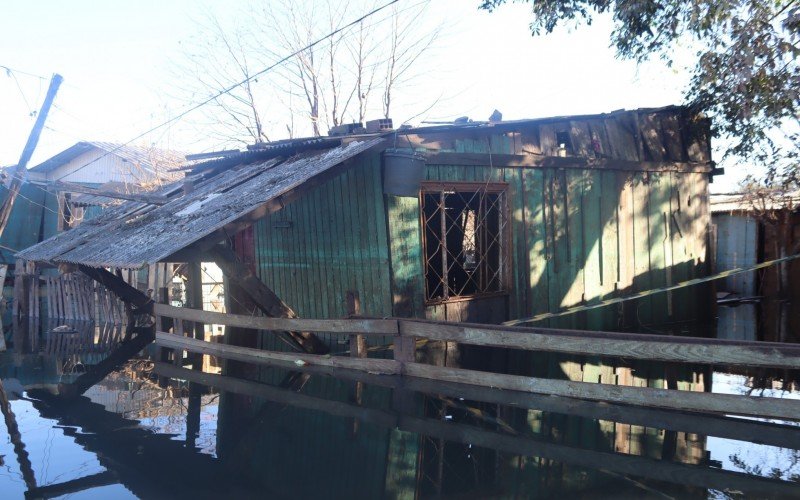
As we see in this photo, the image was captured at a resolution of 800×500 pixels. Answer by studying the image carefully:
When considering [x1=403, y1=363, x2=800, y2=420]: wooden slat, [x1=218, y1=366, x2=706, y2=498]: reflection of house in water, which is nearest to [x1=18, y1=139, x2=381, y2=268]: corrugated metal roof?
[x1=218, y1=366, x2=706, y2=498]: reflection of house in water

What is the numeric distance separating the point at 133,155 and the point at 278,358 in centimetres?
2163

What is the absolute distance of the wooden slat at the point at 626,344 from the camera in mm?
5465

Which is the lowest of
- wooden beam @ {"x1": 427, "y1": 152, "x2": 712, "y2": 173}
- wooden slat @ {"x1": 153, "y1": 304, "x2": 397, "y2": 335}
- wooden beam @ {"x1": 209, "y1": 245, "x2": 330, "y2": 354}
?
wooden slat @ {"x1": 153, "y1": 304, "x2": 397, "y2": 335}

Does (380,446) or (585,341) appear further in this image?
(585,341)

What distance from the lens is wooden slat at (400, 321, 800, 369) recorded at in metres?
5.46

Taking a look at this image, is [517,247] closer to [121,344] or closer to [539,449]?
[539,449]

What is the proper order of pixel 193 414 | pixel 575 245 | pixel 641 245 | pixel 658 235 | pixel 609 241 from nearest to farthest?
pixel 193 414 < pixel 575 245 < pixel 609 241 < pixel 641 245 < pixel 658 235

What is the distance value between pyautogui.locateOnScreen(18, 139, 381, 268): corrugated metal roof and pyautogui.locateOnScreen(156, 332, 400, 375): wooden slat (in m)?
1.77

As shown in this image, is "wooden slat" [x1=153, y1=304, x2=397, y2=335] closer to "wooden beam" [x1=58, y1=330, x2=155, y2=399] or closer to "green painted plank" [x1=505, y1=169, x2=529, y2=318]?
"wooden beam" [x1=58, y1=330, x2=155, y2=399]

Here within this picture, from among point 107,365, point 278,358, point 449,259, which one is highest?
point 449,259

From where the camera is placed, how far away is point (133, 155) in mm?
27750

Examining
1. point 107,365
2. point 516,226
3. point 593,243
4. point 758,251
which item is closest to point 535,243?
point 516,226

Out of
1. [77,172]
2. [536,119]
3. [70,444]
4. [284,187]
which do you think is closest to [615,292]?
[536,119]

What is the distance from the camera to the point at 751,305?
16594mm
